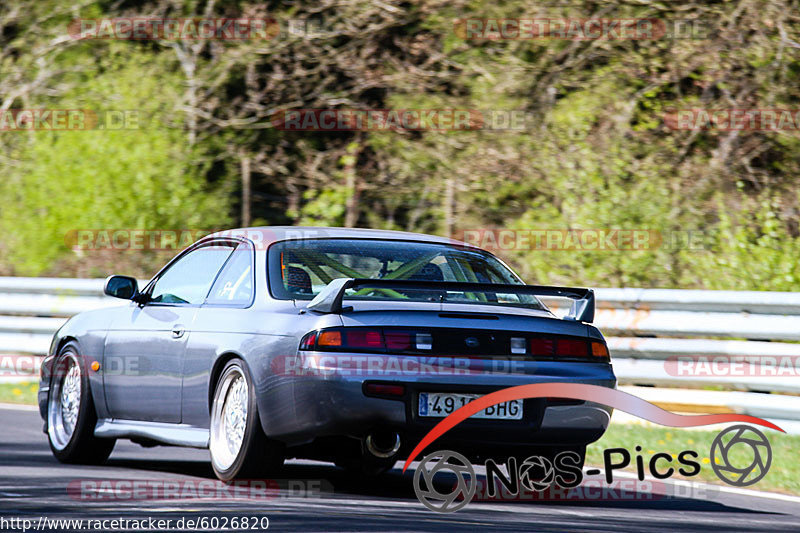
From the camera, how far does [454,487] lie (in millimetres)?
7188

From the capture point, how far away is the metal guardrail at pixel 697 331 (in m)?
9.60

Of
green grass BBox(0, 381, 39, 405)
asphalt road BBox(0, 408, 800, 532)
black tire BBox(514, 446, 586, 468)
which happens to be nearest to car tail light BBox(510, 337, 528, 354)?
black tire BBox(514, 446, 586, 468)

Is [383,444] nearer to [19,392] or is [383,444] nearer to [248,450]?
[248,450]

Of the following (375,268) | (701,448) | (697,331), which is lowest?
(701,448)

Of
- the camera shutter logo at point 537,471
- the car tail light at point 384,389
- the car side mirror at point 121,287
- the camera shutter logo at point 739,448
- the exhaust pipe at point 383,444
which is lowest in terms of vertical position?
the camera shutter logo at point 739,448

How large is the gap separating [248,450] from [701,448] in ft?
12.1

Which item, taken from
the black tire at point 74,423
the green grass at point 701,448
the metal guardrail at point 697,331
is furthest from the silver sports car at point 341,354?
the metal guardrail at point 697,331

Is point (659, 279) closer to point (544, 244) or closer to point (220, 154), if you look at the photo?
point (544, 244)

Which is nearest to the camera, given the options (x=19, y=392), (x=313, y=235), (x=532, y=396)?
(x=532, y=396)

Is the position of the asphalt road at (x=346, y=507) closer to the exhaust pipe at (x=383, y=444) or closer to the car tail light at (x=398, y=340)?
the exhaust pipe at (x=383, y=444)

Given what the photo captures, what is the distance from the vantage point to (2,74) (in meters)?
22.6

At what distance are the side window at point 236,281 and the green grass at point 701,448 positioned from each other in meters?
2.83

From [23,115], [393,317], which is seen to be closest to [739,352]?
[393,317]

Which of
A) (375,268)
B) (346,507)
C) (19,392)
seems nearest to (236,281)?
(375,268)
